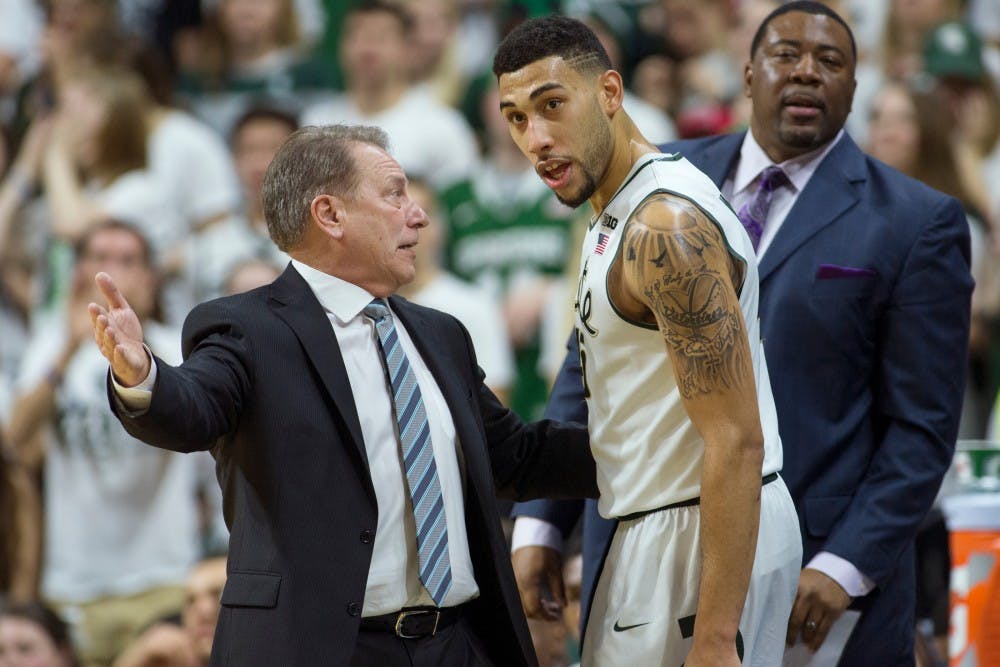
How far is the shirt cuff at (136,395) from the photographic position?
2.22 meters

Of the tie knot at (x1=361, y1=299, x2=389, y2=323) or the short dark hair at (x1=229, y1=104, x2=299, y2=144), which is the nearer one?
the tie knot at (x1=361, y1=299, x2=389, y2=323)

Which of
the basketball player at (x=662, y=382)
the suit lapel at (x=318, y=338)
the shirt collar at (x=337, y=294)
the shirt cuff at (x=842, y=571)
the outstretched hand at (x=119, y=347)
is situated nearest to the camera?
the outstretched hand at (x=119, y=347)

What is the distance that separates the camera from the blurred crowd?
6.42 m

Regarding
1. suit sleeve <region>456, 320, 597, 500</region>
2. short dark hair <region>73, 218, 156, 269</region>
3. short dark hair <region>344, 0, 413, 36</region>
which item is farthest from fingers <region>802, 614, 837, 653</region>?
short dark hair <region>344, 0, 413, 36</region>

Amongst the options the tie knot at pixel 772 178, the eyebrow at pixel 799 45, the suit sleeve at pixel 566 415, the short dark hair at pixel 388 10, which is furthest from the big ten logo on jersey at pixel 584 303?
the short dark hair at pixel 388 10

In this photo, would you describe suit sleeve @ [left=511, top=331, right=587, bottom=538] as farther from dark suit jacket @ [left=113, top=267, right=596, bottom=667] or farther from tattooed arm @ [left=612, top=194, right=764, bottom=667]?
tattooed arm @ [left=612, top=194, right=764, bottom=667]

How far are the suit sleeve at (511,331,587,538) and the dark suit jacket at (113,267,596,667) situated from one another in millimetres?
401

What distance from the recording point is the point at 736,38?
267 inches

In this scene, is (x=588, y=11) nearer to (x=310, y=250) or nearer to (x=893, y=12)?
(x=893, y=12)

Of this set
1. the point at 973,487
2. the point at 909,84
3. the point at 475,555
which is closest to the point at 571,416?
the point at 475,555

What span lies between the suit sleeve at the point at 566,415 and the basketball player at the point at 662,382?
45 cm

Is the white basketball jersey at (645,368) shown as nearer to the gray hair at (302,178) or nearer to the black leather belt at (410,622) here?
the black leather belt at (410,622)

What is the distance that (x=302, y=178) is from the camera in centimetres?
279

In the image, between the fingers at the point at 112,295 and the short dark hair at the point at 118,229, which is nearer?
the fingers at the point at 112,295
